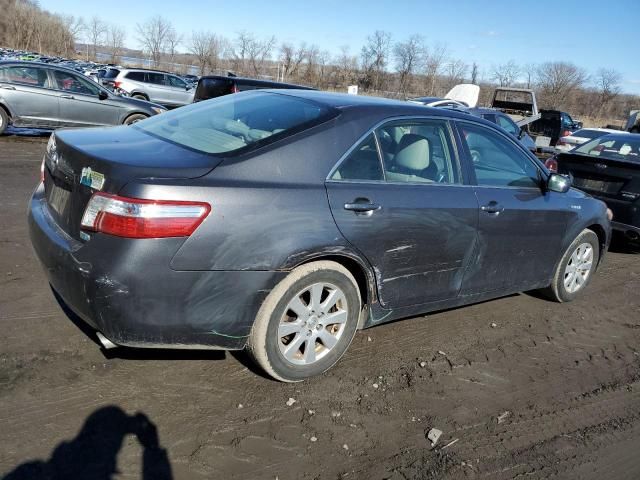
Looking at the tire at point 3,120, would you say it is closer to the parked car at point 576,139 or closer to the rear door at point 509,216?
the rear door at point 509,216

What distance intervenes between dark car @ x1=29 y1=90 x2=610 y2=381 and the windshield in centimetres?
400

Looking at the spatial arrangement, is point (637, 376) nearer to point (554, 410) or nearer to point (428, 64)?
point (554, 410)

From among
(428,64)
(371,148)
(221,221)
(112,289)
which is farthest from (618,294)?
(428,64)

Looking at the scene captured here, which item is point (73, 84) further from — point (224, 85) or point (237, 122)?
point (237, 122)

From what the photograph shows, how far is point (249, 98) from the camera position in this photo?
389 centimetres

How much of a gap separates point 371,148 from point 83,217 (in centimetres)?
170

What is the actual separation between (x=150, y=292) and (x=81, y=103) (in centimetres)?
1043

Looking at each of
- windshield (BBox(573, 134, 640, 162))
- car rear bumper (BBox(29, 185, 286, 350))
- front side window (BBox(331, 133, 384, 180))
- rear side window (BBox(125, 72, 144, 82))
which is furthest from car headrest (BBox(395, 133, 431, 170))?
rear side window (BBox(125, 72, 144, 82))

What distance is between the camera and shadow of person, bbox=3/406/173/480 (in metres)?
2.38

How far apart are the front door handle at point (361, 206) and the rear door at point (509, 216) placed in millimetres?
1021

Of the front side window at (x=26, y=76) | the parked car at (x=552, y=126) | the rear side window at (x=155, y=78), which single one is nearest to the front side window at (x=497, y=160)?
the front side window at (x=26, y=76)

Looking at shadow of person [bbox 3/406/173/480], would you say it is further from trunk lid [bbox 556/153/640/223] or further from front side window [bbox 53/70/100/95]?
front side window [bbox 53/70/100/95]

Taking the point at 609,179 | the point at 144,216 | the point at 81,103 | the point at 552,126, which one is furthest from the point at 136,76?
the point at 144,216

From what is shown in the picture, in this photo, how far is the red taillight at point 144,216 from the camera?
2.59m
